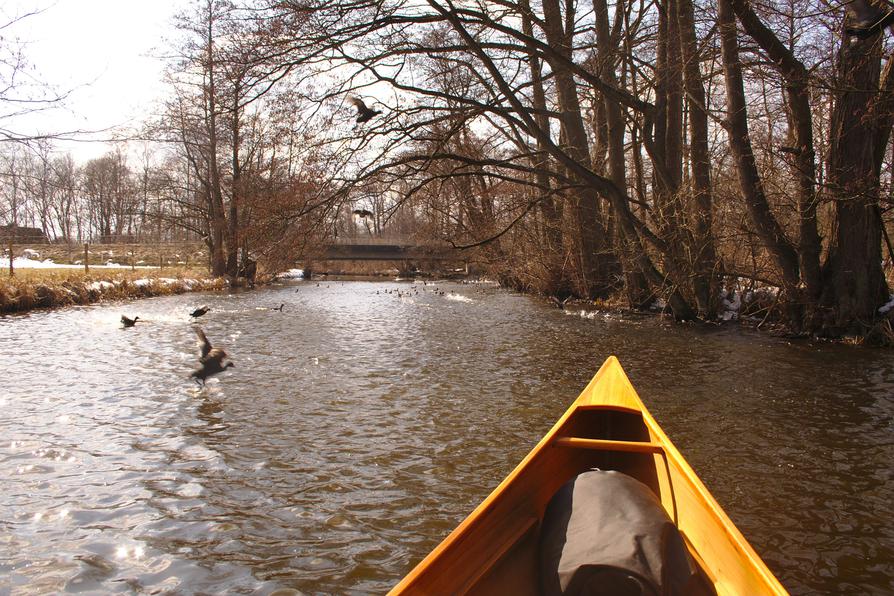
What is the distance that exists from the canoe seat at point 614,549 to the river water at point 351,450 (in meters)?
1.08

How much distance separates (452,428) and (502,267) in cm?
2086

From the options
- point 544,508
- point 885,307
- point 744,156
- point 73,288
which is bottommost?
point 544,508

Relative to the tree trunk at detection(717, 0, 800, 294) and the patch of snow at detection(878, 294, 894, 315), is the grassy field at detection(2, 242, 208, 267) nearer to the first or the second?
the tree trunk at detection(717, 0, 800, 294)

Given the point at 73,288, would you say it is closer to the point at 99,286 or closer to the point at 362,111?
the point at 99,286

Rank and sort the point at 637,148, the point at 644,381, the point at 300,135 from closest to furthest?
the point at 644,381
the point at 300,135
the point at 637,148

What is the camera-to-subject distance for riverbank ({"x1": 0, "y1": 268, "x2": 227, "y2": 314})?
49.9ft

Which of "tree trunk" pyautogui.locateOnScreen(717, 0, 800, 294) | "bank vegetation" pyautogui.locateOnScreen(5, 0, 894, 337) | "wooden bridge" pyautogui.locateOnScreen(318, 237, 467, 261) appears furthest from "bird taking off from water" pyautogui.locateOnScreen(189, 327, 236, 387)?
"wooden bridge" pyautogui.locateOnScreen(318, 237, 467, 261)

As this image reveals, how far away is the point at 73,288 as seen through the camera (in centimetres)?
1747

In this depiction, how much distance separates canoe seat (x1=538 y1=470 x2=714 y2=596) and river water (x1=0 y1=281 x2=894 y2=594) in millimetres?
1080

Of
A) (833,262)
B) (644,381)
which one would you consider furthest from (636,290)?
(644,381)

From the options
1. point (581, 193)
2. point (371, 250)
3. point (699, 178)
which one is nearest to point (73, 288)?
point (581, 193)

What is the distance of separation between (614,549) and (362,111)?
1060cm

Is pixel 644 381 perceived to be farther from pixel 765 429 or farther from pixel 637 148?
pixel 637 148

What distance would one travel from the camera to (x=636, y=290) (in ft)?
53.4
